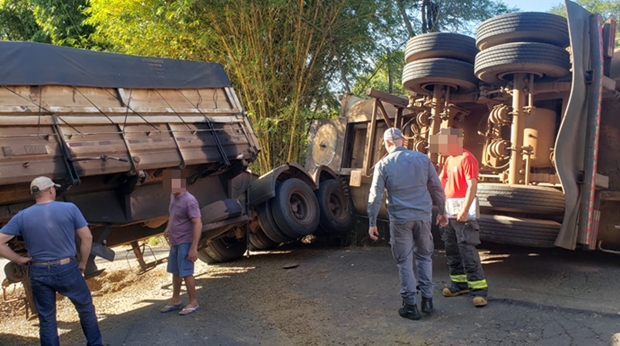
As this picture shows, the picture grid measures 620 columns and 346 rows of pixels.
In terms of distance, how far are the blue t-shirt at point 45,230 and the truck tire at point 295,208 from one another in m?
3.28

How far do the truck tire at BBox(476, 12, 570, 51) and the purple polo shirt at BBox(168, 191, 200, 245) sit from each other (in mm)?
3338

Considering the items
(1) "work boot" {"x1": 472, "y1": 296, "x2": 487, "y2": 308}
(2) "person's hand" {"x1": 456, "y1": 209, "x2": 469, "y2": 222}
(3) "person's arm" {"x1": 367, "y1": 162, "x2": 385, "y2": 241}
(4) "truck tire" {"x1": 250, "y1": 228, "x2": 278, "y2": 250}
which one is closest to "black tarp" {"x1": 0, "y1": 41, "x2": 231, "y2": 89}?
(4) "truck tire" {"x1": 250, "y1": 228, "x2": 278, "y2": 250}

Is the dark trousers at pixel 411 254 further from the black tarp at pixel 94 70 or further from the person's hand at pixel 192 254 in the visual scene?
the black tarp at pixel 94 70

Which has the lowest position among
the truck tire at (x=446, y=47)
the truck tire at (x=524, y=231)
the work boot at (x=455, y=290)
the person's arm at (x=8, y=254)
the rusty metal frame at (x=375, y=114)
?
the work boot at (x=455, y=290)

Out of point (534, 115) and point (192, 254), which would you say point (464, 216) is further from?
point (192, 254)

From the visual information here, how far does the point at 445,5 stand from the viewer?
43.1 ft

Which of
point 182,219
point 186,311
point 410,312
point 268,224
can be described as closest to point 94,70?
point 182,219

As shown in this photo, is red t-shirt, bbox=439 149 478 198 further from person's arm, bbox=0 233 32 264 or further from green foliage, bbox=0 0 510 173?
green foliage, bbox=0 0 510 173

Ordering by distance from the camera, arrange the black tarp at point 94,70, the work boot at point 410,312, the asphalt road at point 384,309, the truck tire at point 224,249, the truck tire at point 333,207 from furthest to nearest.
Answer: the truck tire at point 333,207 < the truck tire at point 224,249 < the black tarp at point 94,70 < the work boot at point 410,312 < the asphalt road at point 384,309

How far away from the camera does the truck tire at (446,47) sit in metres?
5.75

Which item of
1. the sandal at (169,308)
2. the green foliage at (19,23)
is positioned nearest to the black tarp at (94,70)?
the sandal at (169,308)

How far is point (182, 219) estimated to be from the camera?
4.84m

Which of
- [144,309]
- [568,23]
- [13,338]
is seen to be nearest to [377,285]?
[144,309]

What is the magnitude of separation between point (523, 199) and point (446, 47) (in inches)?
78.5
